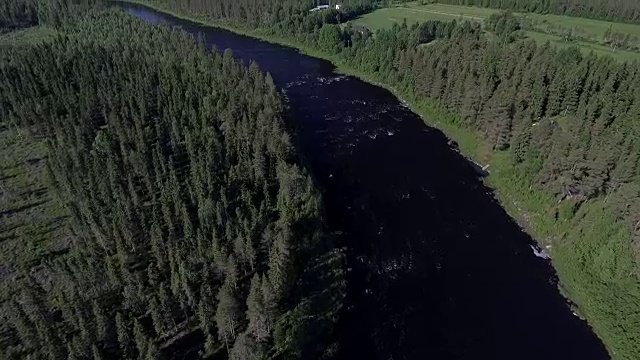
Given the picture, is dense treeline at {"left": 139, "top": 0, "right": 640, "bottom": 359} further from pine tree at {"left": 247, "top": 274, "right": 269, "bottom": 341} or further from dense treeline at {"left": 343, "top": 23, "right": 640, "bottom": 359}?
pine tree at {"left": 247, "top": 274, "right": 269, "bottom": 341}

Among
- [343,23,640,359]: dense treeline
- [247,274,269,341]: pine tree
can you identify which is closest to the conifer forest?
[247,274,269,341]: pine tree

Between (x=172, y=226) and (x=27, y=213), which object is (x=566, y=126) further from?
(x=27, y=213)

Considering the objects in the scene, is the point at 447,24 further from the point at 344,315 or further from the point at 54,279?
the point at 54,279

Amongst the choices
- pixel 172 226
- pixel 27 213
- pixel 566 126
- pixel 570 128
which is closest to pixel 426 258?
pixel 570 128

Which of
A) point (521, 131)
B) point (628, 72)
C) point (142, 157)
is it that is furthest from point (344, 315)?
point (628, 72)

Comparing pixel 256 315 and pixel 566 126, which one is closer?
pixel 256 315

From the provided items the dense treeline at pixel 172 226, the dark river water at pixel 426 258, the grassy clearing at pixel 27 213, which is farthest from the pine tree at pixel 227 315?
the grassy clearing at pixel 27 213
